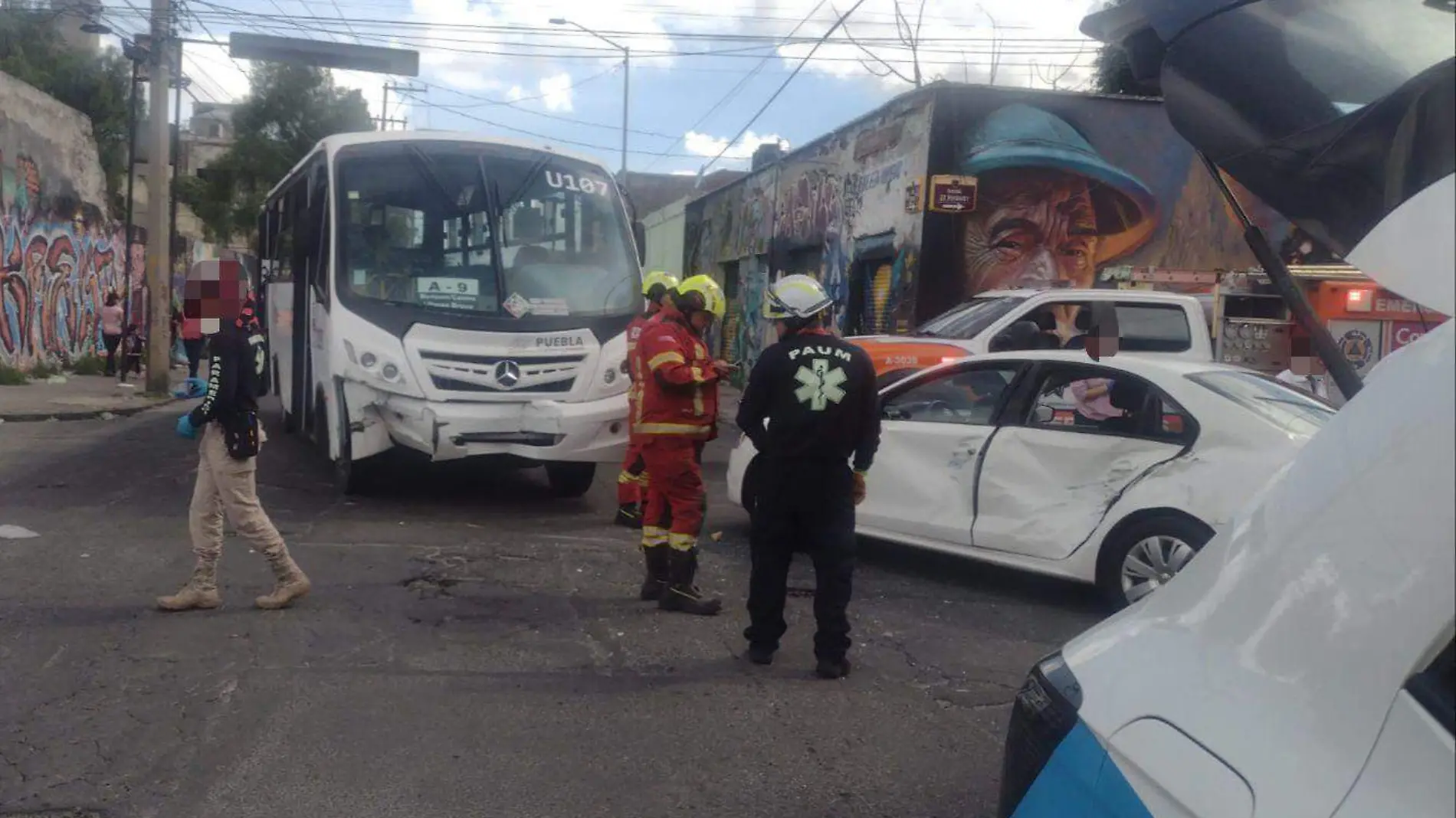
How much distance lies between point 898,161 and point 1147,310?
778 cm

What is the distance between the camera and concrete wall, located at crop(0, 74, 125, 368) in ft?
67.5

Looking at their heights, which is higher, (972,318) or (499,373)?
(972,318)

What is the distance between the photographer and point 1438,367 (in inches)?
64.0

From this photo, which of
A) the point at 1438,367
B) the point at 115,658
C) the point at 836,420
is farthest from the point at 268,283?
the point at 1438,367

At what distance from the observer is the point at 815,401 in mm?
5668

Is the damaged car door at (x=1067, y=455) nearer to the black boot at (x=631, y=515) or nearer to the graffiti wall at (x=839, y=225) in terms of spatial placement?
the black boot at (x=631, y=515)

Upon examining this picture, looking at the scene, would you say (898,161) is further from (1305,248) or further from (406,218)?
(406,218)

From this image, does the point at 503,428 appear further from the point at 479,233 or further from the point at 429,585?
the point at 429,585

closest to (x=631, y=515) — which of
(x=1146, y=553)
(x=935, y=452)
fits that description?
(x=935, y=452)

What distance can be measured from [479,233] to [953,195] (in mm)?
8748

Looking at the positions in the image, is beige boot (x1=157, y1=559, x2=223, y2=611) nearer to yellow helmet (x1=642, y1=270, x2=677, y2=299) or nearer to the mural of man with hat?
yellow helmet (x1=642, y1=270, x2=677, y2=299)

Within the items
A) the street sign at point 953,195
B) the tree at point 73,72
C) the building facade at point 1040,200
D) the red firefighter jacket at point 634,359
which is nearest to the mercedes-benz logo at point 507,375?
the red firefighter jacket at point 634,359

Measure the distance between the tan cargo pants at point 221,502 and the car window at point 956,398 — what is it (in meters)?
3.77

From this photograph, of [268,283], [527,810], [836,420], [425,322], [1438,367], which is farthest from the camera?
[268,283]
